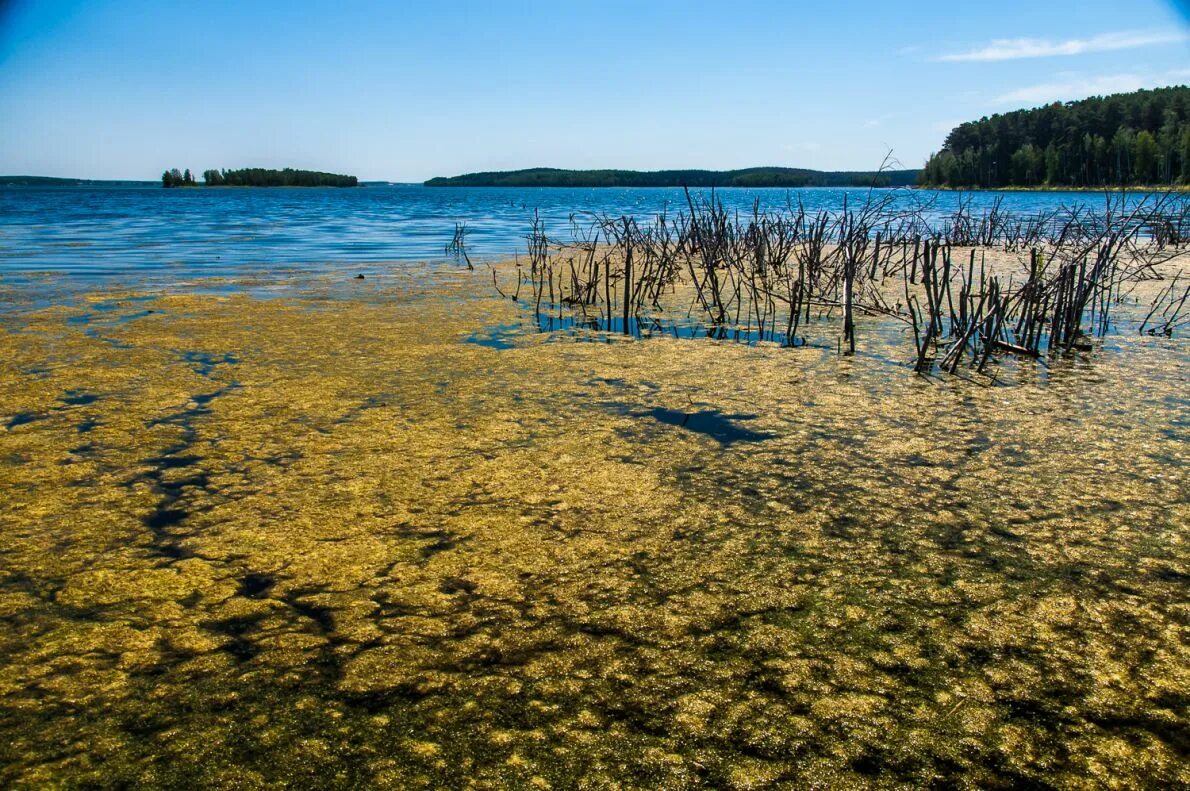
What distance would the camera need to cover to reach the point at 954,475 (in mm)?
2273

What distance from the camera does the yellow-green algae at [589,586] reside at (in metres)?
1.19

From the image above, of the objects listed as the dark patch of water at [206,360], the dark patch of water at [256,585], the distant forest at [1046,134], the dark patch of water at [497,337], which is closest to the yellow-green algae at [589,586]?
the dark patch of water at [256,585]

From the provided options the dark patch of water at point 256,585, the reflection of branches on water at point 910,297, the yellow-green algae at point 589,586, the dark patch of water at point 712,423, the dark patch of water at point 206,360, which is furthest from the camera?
the reflection of branches on water at point 910,297

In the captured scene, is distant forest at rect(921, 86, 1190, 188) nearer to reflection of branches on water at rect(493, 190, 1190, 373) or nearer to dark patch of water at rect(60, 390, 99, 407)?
reflection of branches on water at rect(493, 190, 1190, 373)

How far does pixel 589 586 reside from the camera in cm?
167

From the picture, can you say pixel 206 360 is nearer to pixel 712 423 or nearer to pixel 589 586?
pixel 712 423

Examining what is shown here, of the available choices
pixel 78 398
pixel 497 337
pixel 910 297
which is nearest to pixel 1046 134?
pixel 910 297

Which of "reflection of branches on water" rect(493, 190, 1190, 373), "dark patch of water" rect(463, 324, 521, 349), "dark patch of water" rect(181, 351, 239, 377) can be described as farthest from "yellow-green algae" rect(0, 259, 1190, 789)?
"dark patch of water" rect(463, 324, 521, 349)

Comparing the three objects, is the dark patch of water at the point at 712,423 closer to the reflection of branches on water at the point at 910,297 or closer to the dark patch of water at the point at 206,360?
the reflection of branches on water at the point at 910,297

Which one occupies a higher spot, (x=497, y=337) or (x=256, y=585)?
(x=497, y=337)

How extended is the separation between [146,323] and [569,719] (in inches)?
169

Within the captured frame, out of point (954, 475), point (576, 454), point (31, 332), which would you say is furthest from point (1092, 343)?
point (31, 332)

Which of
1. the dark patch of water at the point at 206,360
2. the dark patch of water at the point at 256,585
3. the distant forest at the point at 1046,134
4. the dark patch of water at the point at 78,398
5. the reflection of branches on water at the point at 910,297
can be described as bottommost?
the dark patch of water at the point at 256,585

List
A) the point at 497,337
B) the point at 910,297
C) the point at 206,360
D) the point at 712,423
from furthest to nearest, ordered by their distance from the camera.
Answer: the point at 910,297, the point at 497,337, the point at 206,360, the point at 712,423
